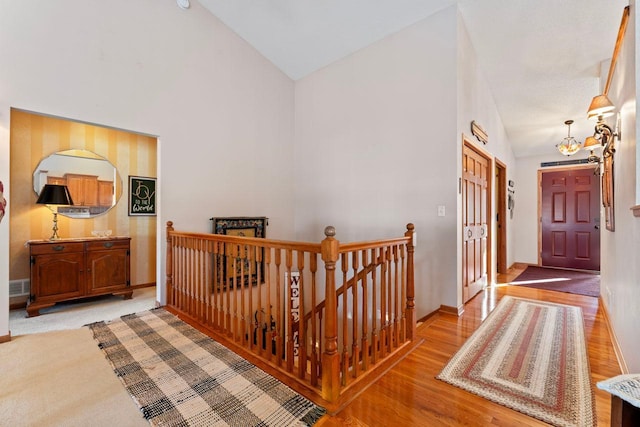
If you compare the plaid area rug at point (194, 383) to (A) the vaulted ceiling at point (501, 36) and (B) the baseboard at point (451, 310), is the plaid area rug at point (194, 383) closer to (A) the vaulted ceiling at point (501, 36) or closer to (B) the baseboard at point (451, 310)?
(B) the baseboard at point (451, 310)

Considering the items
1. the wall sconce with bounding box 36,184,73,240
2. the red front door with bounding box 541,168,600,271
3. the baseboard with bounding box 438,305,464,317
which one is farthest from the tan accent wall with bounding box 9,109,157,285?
the red front door with bounding box 541,168,600,271

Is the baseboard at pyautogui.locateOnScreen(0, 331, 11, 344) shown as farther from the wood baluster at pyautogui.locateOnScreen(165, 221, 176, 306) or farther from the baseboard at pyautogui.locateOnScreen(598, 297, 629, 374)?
the baseboard at pyautogui.locateOnScreen(598, 297, 629, 374)

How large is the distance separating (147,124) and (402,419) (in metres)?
3.57

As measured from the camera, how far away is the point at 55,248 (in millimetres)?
3045

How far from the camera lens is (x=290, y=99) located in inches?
189

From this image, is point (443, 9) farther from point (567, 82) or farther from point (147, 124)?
point (147, 124)

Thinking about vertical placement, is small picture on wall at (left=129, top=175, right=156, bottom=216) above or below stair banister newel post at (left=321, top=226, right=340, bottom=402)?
above

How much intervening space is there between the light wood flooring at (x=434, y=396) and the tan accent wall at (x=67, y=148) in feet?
12.8

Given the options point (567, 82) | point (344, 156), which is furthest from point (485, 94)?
point (344, 156)

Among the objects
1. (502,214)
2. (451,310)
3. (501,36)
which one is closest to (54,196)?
(451,310)

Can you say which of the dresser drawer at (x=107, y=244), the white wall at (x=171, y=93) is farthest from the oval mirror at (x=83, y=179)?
the white wall at (x=171, y=93)

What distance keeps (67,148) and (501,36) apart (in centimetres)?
541

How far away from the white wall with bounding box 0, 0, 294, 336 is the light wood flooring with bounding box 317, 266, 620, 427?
273 centimetres

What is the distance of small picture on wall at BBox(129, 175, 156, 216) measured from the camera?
4.08 metres
